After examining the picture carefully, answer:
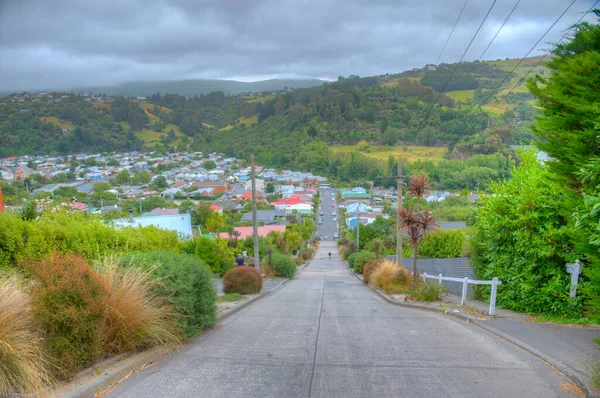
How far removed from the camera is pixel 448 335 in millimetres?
7859

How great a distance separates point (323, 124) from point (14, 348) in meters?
127

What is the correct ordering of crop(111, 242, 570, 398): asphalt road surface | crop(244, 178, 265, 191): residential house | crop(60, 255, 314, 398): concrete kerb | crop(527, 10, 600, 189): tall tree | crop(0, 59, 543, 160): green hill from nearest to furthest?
crop(60, 255, 314, 398): concrete kerb, crop(111, 242, 570, 398): asphalt road surface, crop(527, 10, 600, 189): tall tree, crop(0, 59, 543, 160): green hill, crop(244, 178, 265, 191): residential house

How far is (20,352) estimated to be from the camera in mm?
4145

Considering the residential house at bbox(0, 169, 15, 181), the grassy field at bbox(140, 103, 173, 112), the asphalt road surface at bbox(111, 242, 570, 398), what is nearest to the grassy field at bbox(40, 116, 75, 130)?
the residential house at bbox(0, 169, 15, 181)

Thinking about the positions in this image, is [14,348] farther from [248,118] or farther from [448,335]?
[248,118]

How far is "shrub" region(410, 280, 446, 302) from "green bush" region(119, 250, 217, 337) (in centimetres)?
741

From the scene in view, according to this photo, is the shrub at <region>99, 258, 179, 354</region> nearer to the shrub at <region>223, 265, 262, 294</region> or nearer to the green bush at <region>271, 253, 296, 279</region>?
the shrub at <region>223, 265, 262, 294</region>

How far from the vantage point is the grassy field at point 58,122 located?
62.4 meters

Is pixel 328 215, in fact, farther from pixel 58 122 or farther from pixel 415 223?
pixel 415 223

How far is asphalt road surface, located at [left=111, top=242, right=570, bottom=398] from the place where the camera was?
4.87m

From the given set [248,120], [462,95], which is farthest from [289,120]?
[462,95]

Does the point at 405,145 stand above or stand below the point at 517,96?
below

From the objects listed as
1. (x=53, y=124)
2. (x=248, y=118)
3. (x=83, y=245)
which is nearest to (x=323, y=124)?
(x=248, y=118)

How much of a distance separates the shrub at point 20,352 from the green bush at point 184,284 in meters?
1.94
